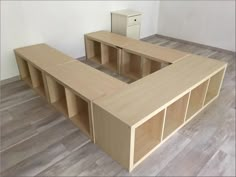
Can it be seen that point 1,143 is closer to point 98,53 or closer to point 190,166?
point 190,166

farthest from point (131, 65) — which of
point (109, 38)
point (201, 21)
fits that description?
point (201, 21)

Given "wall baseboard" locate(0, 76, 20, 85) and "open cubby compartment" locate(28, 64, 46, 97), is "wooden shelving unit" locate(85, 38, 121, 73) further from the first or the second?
"wall baseboard" locate(0, 76, 20, 85)

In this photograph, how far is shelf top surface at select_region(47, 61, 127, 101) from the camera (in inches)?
67.1

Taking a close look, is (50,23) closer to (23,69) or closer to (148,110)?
(23,69)

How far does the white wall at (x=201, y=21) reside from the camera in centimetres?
347

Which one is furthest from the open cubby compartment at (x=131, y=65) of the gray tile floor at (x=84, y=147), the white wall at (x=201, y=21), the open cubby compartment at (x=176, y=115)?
the white wall at (x=201, y=21)

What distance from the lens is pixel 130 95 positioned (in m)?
1.63

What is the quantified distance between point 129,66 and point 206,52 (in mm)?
1573

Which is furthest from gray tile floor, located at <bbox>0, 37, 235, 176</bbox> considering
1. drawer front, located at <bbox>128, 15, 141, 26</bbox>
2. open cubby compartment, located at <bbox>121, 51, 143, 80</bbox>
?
drawer front, located at <bbox>128, 15, 141, 26</bbox>

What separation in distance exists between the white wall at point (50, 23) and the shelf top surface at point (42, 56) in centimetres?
15

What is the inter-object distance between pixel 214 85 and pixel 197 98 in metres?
0.34

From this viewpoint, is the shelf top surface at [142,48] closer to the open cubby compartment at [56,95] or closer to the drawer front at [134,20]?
the drawer front at [134,20]

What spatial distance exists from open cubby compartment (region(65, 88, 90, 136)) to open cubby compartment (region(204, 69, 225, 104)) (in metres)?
1.27

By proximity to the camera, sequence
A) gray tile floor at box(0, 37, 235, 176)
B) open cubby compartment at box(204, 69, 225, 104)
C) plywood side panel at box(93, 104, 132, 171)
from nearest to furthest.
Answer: plywood side panel at box(93, 104, 132, 171), gray tile floor at box(0, 37, 235, 176), open cubby compartment at box(204, 69, 225, 104)
